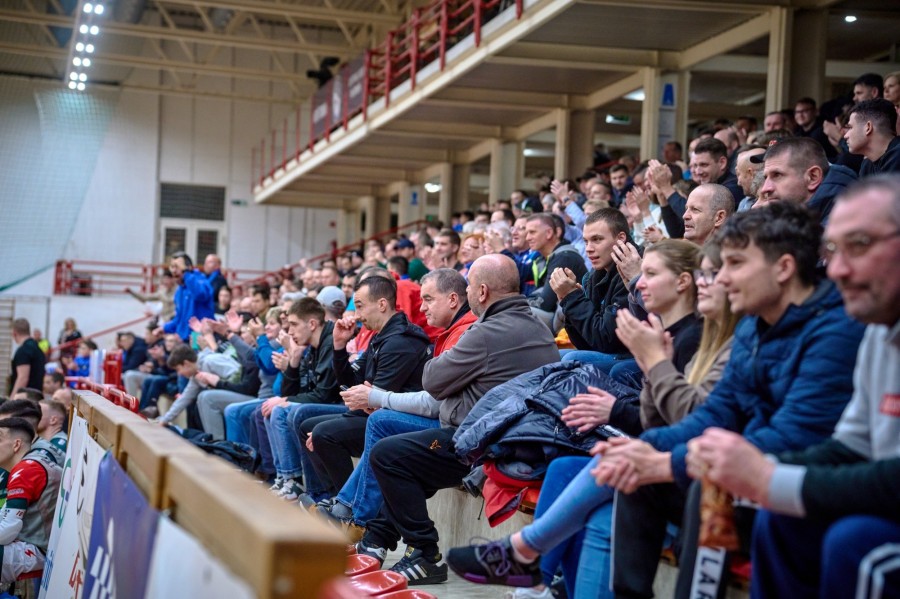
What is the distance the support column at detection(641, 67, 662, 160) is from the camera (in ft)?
39.9

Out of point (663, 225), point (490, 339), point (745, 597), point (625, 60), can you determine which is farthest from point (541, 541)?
point (625, 60)

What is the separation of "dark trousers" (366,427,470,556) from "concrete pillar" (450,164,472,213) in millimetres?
14682

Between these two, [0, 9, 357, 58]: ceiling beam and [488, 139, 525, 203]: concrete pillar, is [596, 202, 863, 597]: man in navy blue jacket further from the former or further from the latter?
[0, 9, 357, 58]: ceiling beam

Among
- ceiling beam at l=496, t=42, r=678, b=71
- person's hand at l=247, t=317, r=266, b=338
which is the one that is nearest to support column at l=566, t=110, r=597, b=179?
ceiling beam at l=496, t=42, r=678, b=71

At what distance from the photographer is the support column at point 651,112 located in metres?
12.1

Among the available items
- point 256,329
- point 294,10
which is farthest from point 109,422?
point 294,10

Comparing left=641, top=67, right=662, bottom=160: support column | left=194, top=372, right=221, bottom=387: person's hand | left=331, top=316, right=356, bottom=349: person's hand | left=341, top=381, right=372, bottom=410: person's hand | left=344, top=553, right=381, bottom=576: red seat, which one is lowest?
left=344, top=553, right=381, bottom=576: red seat

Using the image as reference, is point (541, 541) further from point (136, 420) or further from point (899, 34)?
point (899, 34)

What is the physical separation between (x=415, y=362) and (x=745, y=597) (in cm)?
337

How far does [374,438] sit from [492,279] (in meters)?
1.09

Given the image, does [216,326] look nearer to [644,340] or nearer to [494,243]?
[494,243]

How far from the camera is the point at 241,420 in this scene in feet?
28.9

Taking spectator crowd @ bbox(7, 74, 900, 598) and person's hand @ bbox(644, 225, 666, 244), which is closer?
spectator crowd @ bbox(7, 74, 900, 598)

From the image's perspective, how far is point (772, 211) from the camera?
3.08m
